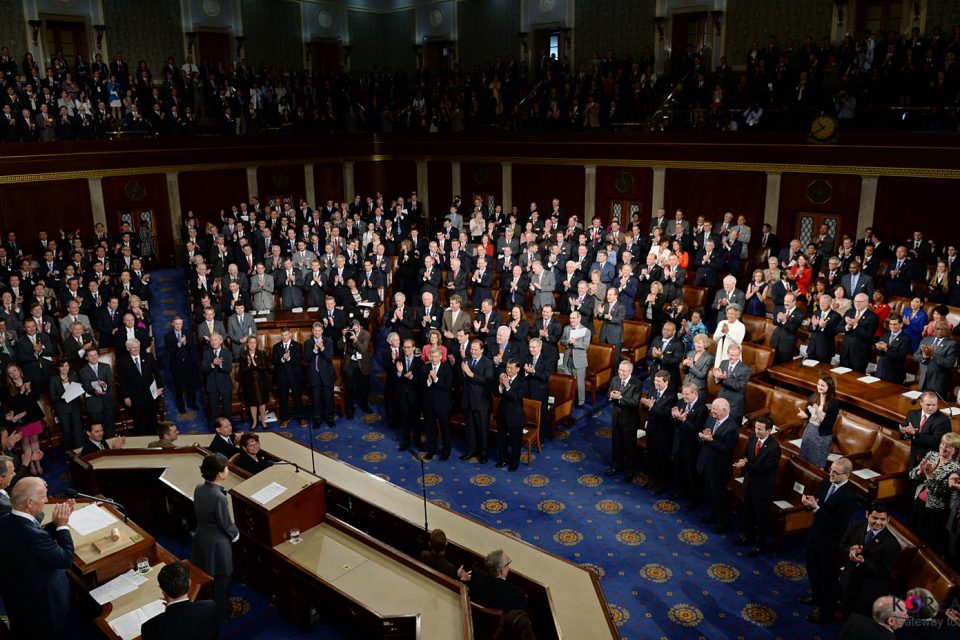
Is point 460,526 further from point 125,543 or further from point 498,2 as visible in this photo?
point 498,2

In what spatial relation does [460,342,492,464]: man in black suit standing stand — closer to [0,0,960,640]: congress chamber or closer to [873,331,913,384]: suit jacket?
[0,0,960,640]: congress chamber

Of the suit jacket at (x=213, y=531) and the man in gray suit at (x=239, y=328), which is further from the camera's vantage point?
the man in gray suit at (x=239, y=328)

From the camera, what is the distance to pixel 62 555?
4766 millimetres

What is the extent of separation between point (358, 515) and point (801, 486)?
13.7 ft

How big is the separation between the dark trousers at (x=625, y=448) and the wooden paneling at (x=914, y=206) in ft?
29.3

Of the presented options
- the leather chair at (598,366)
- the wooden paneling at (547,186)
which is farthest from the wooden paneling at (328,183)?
the leather chair at (598,366)

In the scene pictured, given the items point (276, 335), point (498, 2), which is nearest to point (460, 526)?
point (276, 335)

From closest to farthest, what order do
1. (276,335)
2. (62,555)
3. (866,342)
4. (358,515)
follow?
(62,555) → (358,515) → (866,342) → (276,335)

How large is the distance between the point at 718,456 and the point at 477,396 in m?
2.98

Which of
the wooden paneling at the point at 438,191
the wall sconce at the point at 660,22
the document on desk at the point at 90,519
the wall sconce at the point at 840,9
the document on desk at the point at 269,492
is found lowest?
the document on desk at the point at 90,519

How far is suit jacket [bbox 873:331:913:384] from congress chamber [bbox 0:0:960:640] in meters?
0.03

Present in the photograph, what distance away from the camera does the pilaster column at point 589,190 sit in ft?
62.0

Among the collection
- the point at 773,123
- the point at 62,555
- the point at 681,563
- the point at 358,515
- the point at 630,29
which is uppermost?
the point at 630,29

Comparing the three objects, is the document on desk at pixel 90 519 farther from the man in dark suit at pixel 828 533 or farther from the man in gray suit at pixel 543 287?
the man in gray suit at pixel 543 287
